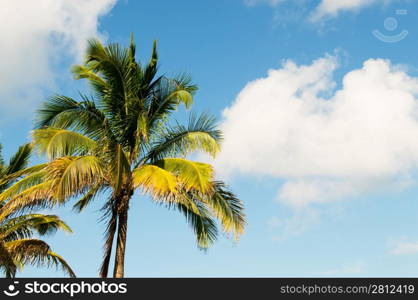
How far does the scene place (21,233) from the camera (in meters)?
19.2

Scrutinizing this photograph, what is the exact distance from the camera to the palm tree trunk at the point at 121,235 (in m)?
14.4

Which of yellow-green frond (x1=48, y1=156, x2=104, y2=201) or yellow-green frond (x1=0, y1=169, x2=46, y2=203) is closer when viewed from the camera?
yellow-green frond (x1=48, y1=156, x2=104, y2=201)

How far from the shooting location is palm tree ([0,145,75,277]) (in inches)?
635

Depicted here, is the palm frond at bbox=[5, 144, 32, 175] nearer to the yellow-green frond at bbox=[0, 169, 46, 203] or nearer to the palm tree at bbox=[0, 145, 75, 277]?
the palm tree at bbox=[0, 145, 75, 277]

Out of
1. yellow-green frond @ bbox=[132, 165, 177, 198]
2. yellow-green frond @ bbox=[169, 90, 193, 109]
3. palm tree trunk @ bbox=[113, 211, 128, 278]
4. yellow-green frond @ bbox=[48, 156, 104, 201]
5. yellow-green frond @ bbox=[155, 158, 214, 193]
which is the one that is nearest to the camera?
yellow-green frond @ bbox=[48, 156, 104, 201]

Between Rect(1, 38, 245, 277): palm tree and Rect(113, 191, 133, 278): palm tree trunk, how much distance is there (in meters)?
0.03

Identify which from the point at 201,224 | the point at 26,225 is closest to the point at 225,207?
the point at 201,224

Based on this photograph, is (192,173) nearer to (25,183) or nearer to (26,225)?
(25,183)

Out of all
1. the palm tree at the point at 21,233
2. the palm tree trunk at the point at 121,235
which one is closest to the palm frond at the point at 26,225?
the palm tree at the point at 21,233

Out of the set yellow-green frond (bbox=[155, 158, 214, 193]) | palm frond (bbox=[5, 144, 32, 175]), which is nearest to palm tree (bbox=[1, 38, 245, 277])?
yellow-green frond (bbox=[155, 158, 214, 193])

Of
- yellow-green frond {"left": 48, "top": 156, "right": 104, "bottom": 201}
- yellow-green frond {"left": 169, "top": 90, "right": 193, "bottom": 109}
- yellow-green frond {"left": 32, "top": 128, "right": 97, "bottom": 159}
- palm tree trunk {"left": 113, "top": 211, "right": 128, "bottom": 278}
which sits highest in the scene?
yellow-green frond {"left": 169, "top": 90, "right": 193, "bottom": 109}

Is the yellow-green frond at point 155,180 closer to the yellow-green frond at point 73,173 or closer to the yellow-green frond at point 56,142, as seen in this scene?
the yellow-green frond at point 73,173

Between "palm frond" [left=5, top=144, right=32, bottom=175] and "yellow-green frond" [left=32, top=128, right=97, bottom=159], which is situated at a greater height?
"palm frond" [left=5, top=144, right=32, bottom=175]

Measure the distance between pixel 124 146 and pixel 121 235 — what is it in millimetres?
2763
